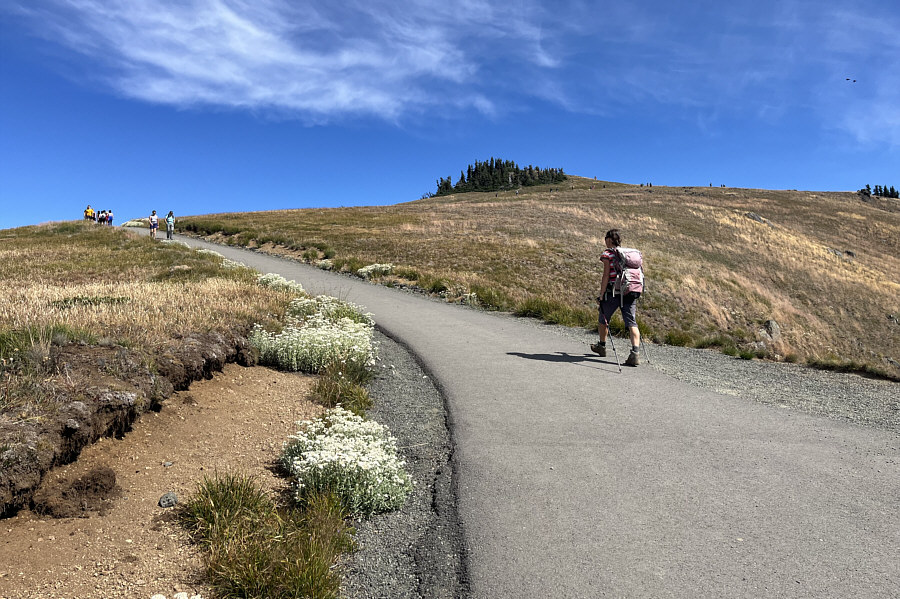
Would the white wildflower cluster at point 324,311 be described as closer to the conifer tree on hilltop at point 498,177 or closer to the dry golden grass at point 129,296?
the dry golden grass at point 129,296

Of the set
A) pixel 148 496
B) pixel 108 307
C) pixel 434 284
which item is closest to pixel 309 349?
pixel 108 307

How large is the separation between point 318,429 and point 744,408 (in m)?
5.30

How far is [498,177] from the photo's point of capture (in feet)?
471

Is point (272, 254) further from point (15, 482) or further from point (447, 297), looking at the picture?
point (15, 482)

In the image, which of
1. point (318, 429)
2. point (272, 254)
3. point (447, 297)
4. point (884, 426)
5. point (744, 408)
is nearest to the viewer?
point (318, 429)

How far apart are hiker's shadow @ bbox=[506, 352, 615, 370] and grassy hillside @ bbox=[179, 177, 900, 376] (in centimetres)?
431

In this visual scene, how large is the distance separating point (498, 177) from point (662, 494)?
144260mm

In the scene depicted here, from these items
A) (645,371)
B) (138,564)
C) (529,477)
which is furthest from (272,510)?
(645,371)

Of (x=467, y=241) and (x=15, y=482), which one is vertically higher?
Answer: (x=467, y=241)

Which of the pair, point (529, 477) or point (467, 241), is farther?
point (467, 241)

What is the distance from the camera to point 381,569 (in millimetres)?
3604

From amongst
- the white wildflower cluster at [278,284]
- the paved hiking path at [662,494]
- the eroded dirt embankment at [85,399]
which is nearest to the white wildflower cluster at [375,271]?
the white wildflower cluster at [278,284]

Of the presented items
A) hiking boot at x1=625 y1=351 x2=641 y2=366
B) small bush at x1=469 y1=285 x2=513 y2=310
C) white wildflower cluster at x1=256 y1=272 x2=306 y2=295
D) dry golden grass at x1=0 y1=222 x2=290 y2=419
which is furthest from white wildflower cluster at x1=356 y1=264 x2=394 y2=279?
hiking boot at x1=625 y1=351 x2=641 y2=366

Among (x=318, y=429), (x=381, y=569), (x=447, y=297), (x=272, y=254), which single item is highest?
(x=272, y=254)
